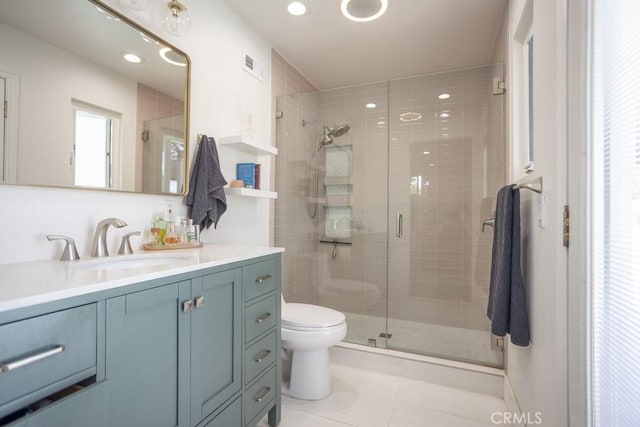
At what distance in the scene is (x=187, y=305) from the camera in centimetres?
105

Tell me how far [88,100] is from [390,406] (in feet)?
7.26

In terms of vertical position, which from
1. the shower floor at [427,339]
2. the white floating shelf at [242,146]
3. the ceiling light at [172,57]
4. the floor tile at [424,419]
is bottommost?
the floor tile at [424,419]

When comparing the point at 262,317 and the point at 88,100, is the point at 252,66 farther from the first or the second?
the point at 262,317

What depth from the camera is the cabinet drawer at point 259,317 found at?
4.49ft

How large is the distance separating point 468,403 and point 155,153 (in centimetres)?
230

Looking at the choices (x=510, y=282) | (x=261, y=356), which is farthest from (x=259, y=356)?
(x=510, y=282)

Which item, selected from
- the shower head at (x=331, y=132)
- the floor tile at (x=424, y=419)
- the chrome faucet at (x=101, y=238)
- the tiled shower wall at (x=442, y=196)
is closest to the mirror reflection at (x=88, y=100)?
the chrome faucet at (x=101, y=238)

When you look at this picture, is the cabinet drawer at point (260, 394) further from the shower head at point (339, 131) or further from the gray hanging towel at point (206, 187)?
the shower head at point (339, 131)

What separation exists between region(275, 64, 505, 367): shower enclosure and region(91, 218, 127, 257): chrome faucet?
4.75 feet

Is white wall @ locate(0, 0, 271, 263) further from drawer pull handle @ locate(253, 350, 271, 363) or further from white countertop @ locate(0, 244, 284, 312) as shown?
drawer pull handle @ locate(253, 350, 271, 363)

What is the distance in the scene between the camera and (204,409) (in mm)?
1129

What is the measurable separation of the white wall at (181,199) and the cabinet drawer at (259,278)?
0.56m

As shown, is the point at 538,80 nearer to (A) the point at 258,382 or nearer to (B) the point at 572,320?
(B) the point at 572,320

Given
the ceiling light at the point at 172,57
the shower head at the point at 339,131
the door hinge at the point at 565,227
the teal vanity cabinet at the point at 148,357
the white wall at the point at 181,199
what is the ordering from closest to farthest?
the teal vanity cabinet at the point at 148,357
the door hinge at the point at 565,227
the white wall at the point at 181,199
the ceiling light at the point at 172,57
the shower head at the point at 339,131
